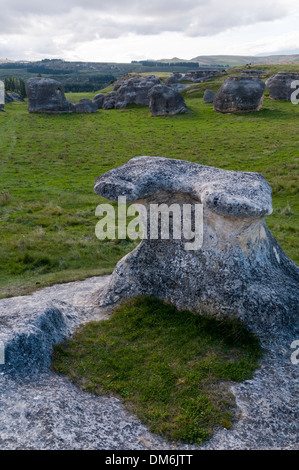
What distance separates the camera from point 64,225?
20.0 metres

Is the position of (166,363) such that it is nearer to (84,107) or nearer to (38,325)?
(38,325)

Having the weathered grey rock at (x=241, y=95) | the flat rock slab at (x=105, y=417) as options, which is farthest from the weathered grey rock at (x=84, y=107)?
the flat rock slab at (x=105, y=417)

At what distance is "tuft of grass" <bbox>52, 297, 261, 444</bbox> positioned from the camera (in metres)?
6.73

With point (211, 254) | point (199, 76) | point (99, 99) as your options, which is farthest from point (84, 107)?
point (211, 254)

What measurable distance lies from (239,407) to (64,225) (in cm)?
1483

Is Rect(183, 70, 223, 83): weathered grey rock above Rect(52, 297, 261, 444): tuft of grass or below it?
above

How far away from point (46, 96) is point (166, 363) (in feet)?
183

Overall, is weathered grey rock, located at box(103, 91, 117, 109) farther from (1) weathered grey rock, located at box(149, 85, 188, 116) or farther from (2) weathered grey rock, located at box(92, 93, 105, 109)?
(1) weathered grey rock, located at box(149, 85, 188, 116)

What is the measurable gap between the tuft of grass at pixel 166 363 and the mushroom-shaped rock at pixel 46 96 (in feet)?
175

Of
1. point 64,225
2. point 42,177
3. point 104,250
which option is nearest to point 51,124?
point 42,177

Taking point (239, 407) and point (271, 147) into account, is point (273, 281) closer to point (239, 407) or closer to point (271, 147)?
point (239, 407)

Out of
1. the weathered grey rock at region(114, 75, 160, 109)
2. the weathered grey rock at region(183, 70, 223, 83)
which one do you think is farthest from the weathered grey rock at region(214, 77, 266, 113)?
the weathered grey rock at region(183, 70, 223, 83)

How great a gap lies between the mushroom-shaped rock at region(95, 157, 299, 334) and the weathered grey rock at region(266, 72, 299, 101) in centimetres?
4877

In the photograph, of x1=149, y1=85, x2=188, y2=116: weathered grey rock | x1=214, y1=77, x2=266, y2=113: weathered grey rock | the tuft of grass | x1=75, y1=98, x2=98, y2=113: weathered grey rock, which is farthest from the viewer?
x1=75, y1=98, x2=98, y2=113: weathered grey rock
